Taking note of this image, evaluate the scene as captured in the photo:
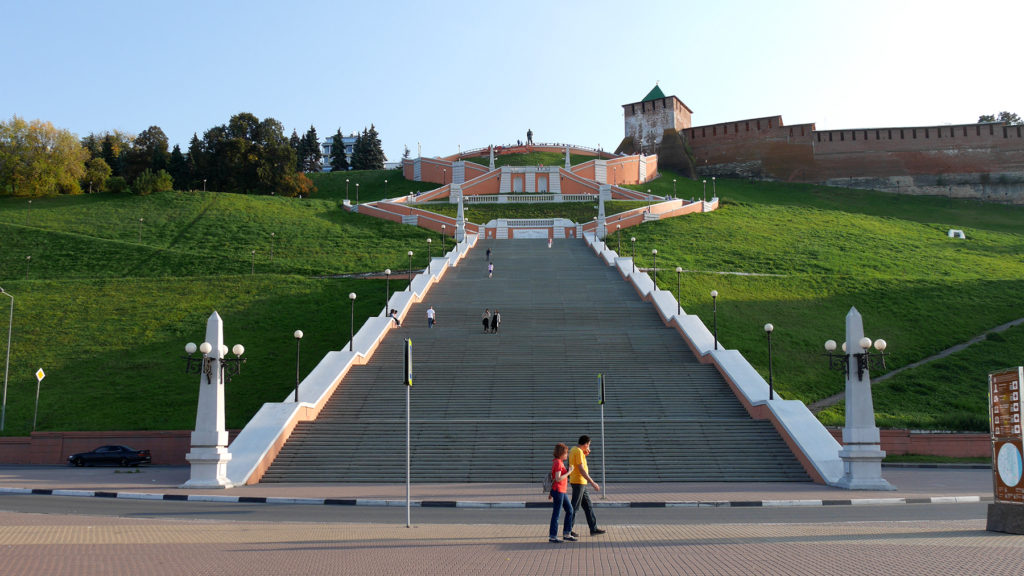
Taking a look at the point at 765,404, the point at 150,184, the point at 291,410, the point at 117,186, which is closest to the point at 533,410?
the point at 765,404

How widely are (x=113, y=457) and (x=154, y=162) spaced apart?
61.2 metres

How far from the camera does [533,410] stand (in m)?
21.0

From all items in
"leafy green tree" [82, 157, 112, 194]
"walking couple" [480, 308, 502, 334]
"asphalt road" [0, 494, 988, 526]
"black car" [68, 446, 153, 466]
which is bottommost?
"black car" [68, 446, 153, 466]

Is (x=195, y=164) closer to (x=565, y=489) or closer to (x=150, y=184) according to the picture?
(x=150, y=184)

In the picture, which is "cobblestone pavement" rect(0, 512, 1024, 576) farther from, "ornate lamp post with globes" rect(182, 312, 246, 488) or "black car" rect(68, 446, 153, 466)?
"black car" rect(68, 446, 153, 466)

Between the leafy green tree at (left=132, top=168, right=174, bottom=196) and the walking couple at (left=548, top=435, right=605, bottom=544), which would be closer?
the walking couple at (left=548, top=435, right=605, bottom=544)

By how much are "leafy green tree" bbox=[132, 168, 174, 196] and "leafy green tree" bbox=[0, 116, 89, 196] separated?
5.83 meters

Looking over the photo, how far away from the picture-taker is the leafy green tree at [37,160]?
6219 centimetres

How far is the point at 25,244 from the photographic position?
47344 mm

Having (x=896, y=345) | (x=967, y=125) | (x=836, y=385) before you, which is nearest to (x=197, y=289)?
(x=836, y=385)

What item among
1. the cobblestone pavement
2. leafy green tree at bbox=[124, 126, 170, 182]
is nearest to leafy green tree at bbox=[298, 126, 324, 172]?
leafy green tree at bbox=[124, 126, 170, 182]

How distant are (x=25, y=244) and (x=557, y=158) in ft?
166

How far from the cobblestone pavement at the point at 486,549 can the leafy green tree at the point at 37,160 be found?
59723 mm

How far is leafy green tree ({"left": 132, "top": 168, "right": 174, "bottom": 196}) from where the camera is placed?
62.1 meters
